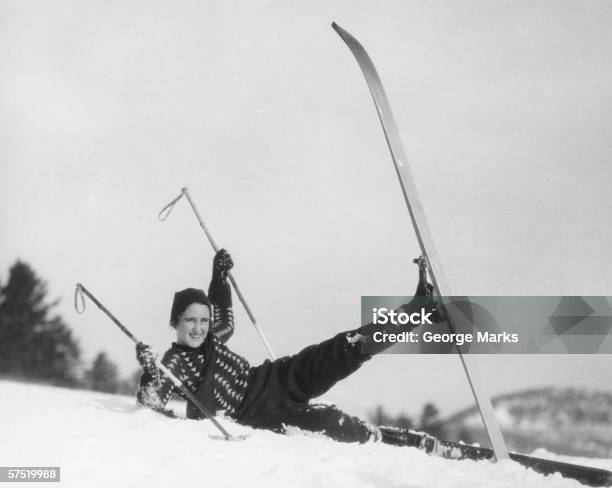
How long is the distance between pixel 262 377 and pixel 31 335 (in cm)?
2904

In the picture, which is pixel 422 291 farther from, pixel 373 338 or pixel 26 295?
pixel 26 295

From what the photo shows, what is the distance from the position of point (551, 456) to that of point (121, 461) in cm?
193

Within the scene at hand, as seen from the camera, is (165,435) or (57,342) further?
(57,342)

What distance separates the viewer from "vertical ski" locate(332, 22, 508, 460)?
260 centimetres

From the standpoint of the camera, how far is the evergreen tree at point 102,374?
120 feet

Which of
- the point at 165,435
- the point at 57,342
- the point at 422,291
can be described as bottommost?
the point at 165,435

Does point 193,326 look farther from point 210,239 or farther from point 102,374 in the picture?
point 102,374

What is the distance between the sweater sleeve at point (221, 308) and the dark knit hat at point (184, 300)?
32 cm

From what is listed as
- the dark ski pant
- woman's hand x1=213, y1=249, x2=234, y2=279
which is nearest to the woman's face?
the dark ski pant

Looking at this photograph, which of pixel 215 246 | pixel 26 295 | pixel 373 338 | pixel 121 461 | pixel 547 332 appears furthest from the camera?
pixel 26 295

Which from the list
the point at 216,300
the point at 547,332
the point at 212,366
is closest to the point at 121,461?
the point at 212,366

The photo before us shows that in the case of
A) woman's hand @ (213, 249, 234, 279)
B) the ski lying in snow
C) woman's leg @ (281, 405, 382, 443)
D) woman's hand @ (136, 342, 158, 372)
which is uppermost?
woman's hand @ (213, 249, 234, 279)

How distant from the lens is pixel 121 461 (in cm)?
190

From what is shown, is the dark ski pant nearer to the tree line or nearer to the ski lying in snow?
the ski lying in snow
